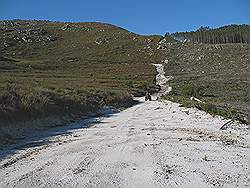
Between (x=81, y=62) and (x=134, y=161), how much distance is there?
122 metres

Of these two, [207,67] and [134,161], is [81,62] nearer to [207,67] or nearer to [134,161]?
[207,67]

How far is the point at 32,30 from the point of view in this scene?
189250 mm

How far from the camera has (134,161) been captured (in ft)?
42.6

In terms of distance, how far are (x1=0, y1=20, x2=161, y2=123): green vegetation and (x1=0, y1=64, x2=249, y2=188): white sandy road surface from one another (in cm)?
1212

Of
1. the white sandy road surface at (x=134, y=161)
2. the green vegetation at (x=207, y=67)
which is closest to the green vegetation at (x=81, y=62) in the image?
the green vegetation at (x=207, y=67)

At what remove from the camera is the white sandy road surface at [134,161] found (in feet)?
35.3

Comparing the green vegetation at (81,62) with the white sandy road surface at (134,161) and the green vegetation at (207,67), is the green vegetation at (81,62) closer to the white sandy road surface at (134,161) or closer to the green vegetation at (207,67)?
the green vegetation at (207,67)

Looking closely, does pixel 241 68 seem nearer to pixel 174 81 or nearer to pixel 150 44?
pixel 174 81

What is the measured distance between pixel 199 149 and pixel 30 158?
5.79 metres

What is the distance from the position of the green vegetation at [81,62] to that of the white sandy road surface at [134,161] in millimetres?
12122

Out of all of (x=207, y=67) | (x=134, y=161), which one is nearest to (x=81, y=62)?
(x=207, y=67)

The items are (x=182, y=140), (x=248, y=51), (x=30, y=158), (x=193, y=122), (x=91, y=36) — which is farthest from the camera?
(x=91, y=36)

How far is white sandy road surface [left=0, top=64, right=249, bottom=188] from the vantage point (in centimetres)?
1076

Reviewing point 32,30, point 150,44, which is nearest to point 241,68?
point 150,44
